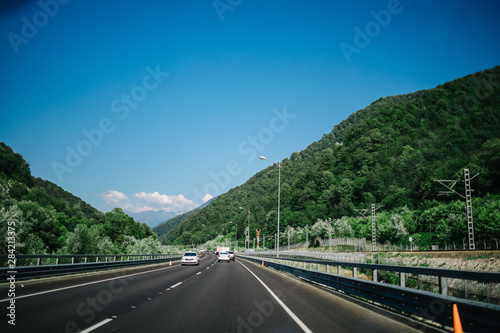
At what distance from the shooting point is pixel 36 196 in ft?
326

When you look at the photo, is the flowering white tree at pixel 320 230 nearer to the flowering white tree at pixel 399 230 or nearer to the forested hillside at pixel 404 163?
the forested hillside at pixel 404 163

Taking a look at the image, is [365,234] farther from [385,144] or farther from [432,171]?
[385,144]

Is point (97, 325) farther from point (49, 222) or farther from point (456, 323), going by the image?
point (49, 222)

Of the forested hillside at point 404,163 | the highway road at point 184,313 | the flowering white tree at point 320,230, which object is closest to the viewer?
the highway road at point 184,313

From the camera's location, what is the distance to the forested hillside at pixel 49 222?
169 ft

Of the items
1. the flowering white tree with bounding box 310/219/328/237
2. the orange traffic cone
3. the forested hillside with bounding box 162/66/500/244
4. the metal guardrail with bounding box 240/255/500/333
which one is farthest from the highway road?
the flowering white tree with bounding box 310/219/328/237

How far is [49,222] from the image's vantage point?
79.8m

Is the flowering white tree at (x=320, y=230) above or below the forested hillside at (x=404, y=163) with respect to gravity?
below

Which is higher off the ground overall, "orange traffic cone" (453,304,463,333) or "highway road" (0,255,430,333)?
"orange traffic cone" (453,304,463,333)

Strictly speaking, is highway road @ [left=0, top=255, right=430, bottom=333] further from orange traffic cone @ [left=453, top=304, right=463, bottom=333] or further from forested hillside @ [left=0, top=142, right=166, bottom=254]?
forested hillside @ [left=0, top=142, right=166, bottom=254]

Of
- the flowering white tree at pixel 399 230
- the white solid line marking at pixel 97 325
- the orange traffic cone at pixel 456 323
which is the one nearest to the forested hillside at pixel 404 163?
the flowering white tree at pixel 399 230

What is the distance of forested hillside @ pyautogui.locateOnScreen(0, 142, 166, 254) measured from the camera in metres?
51.4

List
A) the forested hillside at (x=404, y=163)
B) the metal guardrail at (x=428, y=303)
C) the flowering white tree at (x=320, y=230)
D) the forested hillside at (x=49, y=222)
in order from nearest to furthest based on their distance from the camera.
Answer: the metal guardrail at (x=428, y=303) < the forested hillside at (x=49, y=222) < the forested hillside at (x=404, y=163) < the flowering white tree at (x=320, y=230)

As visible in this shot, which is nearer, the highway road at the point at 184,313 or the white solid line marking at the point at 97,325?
the white solid line marking at the point at 97,325
